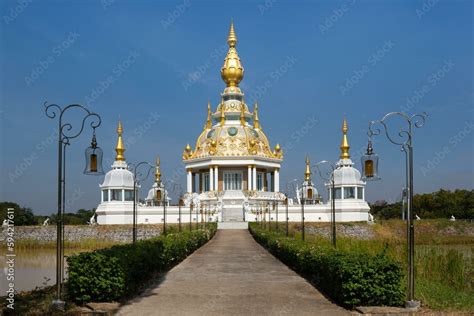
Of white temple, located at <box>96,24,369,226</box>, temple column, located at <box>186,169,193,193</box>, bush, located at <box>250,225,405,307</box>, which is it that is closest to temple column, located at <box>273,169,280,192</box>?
white temple, located at <box>96,24,369,226</box>

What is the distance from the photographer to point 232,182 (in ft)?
232

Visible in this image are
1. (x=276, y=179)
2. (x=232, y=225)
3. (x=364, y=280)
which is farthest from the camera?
(x=276, y=179)

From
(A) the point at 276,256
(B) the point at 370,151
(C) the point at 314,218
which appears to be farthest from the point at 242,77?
(B) the point at 370,151

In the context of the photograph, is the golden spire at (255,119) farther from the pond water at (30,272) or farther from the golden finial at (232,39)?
the pond water at (30,272)

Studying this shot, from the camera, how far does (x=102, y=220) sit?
195 ft

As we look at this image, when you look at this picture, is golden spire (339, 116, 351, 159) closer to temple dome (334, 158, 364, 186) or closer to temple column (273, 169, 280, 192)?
temple dome (334, 158, 364, 186)

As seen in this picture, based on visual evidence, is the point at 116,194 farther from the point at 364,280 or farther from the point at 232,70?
the point at 364,280

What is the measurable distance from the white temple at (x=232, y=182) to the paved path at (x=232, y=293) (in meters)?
30.7

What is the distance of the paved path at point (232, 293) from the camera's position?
43.4 feet

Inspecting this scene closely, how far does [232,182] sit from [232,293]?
55.2 meters

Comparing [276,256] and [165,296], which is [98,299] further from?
[276,256]

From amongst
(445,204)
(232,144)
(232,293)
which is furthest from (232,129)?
(232,293)

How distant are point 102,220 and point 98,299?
154 ft

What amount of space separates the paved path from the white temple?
30744 millimetres
